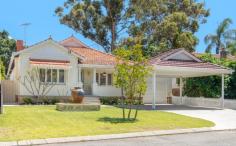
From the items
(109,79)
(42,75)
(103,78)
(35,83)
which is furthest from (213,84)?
(35,83)

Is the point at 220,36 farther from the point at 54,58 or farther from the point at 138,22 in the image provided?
the point at 54,58

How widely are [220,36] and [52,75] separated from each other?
3711cm

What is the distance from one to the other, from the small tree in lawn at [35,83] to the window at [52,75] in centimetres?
8

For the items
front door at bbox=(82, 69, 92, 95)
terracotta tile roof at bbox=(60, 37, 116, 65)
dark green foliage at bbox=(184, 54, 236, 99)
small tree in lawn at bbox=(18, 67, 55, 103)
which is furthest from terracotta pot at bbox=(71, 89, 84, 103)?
dark green foliage at bbox=(184, 54, 236, 99)

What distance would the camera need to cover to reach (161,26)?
Answer: 165ft

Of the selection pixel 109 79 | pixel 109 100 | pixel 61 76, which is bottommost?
pixel 109 100

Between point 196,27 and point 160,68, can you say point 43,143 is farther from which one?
point 196,27

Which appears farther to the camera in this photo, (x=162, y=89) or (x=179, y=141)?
(x=162, y=89)

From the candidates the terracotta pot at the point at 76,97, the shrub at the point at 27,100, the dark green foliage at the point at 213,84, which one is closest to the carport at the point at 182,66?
the dark green foliage at the point at 213,84

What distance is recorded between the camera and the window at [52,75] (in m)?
31.9

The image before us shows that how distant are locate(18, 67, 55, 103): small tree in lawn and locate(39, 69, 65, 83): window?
8cm

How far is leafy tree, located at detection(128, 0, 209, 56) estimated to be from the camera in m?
50.4

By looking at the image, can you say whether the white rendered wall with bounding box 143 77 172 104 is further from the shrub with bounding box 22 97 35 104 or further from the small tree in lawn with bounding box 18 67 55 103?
the shrub with bounding box 22 97 35 104

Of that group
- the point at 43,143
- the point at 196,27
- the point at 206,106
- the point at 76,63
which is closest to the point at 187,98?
the point at 206,106
